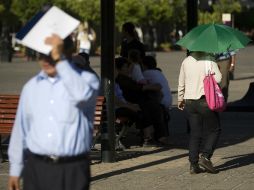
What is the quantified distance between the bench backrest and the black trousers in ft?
17.2

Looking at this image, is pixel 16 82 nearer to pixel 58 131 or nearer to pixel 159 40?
pixel 58 131

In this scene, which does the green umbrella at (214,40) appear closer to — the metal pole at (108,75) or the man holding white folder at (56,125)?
the metal pole at (108,75)

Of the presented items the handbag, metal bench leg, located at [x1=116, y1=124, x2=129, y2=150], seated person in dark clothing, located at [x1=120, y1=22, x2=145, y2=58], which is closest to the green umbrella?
the handbag

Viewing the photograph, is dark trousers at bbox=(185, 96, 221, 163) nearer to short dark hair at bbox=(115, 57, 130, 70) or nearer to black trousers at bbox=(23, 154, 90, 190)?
short dark hair at bbox=(115, 57, 130, 70)

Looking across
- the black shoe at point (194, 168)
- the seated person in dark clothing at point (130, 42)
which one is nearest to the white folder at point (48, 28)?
the black shoe at point (194, 168)

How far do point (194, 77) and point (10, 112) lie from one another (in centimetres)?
247

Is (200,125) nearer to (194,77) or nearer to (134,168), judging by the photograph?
(194,77)

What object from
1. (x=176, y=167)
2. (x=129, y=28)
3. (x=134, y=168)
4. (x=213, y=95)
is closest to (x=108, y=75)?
(x=134, y=168)

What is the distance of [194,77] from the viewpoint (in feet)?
32.2

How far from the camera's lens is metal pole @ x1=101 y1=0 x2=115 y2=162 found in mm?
10680

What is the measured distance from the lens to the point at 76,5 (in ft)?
178

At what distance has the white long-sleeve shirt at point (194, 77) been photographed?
9.80 m

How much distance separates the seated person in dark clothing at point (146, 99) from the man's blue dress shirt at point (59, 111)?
7.12 m

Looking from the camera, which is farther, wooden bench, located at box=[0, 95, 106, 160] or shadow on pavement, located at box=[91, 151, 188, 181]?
wooden bench, located at box=[0, 95, 106, 160]
